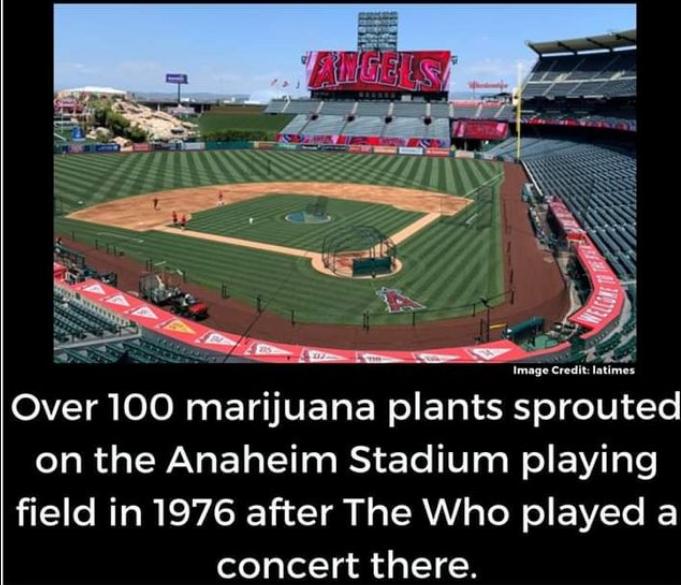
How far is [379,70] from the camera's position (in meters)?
112

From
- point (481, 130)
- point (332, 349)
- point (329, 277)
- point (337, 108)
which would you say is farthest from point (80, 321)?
point (337, 108)

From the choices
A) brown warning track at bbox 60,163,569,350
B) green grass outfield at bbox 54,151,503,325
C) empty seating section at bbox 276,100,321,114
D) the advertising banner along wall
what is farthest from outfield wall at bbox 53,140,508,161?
brown warning track at bbox 60,163,569,350

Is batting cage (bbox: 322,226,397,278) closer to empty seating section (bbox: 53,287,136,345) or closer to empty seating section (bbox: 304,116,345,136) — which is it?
empty seating section (bbox: 53,287,136,345)

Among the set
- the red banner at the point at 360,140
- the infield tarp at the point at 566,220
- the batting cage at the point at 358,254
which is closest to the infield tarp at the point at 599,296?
the infield tarp at the point at 566,220

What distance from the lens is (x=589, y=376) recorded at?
1074cm

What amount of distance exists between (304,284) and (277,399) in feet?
70.3

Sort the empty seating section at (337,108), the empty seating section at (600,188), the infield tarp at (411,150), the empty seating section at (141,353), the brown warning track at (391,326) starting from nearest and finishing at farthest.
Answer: the empty seating section at (141,353) → the brown warning track at (391,326) → the empty seating section at (600,188) → the infield tarp at (411,150) → the empty seating section at (337,108)

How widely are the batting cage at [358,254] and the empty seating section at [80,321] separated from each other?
44.5 ft

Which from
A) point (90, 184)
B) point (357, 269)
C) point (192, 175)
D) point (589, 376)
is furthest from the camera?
point (192, 175)

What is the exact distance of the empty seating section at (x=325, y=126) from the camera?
108 m

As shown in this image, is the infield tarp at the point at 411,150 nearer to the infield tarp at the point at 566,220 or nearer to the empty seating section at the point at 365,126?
the empty seating section at the point at 365,126

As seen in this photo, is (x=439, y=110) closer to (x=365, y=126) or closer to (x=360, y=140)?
(x=365, y=126)

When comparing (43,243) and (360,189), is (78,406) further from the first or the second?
(360,189)

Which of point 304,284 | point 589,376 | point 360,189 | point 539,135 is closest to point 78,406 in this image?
point 589,376
